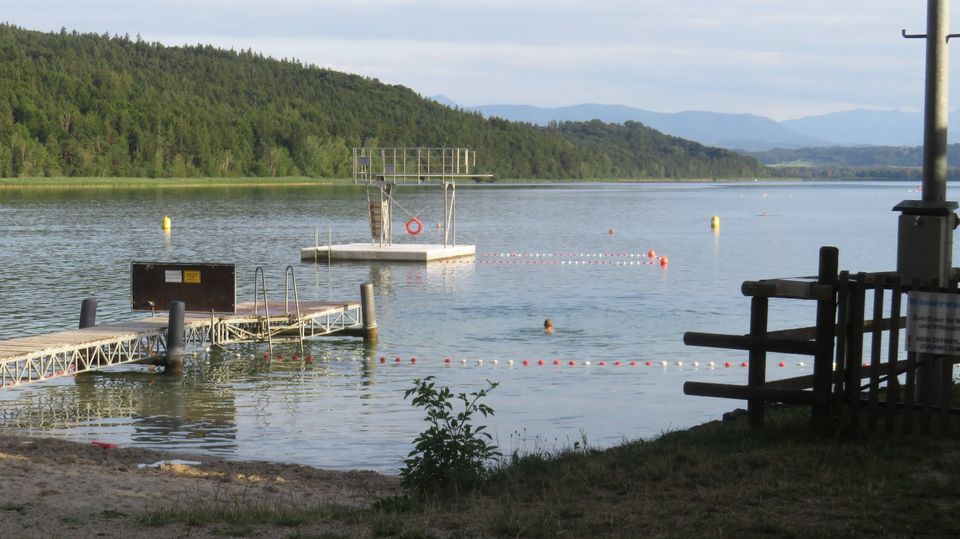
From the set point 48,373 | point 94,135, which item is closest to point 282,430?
point 48,373

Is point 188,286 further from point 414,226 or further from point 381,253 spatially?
point 414,226

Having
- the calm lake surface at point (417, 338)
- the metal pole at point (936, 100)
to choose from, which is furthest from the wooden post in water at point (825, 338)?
the calm lake surface at point (417, 338)

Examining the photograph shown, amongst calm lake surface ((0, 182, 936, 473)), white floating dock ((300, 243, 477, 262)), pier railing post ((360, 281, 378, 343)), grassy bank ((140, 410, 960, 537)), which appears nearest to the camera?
grassy bank ((140, 410, 960, 537))

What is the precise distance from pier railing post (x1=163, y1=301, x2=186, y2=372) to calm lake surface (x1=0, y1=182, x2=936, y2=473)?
0.32 m

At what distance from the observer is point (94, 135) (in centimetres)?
16800

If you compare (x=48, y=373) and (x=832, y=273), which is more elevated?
(x=832, y=273)

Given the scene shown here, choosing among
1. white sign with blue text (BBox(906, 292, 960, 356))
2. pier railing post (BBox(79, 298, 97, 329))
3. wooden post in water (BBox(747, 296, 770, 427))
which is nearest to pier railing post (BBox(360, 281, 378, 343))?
pier railing post (BBox(79, 298, 97, 329))

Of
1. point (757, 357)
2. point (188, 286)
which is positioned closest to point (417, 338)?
point (188, 286)

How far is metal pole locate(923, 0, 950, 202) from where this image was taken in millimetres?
10547

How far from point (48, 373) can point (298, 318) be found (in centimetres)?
627

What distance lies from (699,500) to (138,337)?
1455 cm

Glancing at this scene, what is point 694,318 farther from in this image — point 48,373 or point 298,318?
point 48,373

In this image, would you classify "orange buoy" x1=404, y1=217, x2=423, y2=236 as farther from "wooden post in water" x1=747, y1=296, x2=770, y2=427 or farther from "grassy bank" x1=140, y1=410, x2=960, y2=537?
"grassy bank" x1=140, y1=410, x2=960, y2=537

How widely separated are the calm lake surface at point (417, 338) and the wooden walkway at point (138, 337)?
0.44 meters
